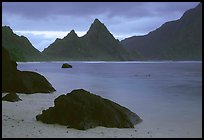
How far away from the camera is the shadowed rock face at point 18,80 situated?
126ft

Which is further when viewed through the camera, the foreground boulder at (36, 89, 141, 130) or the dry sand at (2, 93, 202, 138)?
the foreground boulder at (36, 89, 141, 130)

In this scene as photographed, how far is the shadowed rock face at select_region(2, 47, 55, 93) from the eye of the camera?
126ft

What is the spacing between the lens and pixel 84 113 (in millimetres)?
20688

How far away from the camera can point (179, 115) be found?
2817 centimetres

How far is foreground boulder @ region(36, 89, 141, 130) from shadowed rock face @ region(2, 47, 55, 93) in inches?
687

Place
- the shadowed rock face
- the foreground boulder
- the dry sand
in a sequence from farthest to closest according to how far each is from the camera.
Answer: the shadowed rock face < the foreground boulder < the dry sand

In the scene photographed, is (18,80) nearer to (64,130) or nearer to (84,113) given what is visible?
(84,113)

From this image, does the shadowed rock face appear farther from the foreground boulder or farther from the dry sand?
the foreground boulder

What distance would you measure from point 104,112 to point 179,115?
9399 mm

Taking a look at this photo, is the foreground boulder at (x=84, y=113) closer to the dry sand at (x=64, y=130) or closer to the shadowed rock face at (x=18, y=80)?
the dry sand at (x=64, y=130)

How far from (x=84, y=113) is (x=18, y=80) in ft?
65.5

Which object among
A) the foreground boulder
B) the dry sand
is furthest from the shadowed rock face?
the foreground boulder

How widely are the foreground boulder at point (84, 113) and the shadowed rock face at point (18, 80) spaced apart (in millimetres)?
17449

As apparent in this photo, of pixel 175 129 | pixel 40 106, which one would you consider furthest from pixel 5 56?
pixel 175 129
